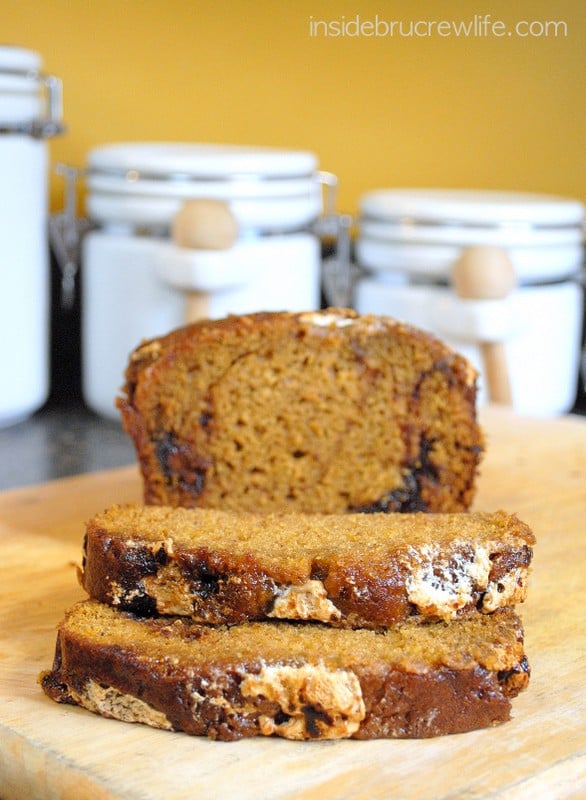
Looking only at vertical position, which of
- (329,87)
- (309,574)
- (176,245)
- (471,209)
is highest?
(329,87)

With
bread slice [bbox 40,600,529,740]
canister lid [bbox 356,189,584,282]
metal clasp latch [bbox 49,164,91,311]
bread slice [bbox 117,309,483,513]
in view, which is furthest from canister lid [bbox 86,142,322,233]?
bread slice [bbox 40,600,529,740]

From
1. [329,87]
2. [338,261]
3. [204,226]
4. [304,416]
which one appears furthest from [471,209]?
[304,416]

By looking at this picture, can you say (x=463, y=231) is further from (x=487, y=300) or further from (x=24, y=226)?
(x=24, y=226)

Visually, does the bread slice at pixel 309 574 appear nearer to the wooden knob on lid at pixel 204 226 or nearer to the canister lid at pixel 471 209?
the wooden knob on lid at pixel 204 226

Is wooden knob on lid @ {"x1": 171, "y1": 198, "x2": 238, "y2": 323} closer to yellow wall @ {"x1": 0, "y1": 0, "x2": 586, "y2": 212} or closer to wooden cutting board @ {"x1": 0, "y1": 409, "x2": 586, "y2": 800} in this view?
yellow wall @ {"x1": 0, "y1": 0, "x2": 586, "y2": 212}

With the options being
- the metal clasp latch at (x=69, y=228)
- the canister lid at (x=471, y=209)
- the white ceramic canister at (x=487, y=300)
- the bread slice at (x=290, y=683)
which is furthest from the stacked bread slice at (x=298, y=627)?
the metal clasp latch at (x=69, y=228)

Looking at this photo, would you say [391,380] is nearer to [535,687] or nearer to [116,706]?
[535,687]

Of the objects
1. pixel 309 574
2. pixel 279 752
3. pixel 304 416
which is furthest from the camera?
pixel 304 416
